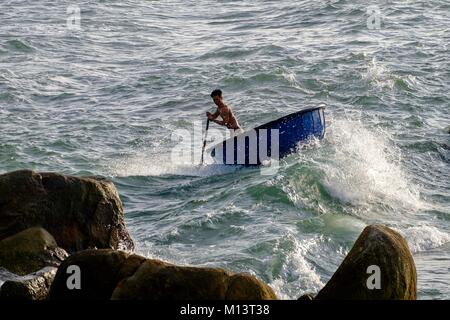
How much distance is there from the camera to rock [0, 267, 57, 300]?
10.4 m

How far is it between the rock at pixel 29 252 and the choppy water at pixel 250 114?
2.77 metres

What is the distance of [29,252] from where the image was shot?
11625mm

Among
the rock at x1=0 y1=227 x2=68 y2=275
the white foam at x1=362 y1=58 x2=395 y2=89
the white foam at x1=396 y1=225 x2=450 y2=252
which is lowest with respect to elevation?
the white foam at x1=396 y1=225 x2=450 y2=252

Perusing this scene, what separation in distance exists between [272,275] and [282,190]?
421 centimetres

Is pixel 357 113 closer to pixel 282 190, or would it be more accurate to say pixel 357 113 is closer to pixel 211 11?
pixel 282 190

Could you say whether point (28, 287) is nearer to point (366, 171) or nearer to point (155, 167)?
point (366, 171)

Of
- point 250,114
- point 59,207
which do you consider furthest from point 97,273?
point 250,114

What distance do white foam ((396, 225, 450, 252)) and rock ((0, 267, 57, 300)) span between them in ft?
19.9

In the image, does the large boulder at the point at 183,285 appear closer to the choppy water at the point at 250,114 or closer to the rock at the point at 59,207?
the rock at the point at 59,207

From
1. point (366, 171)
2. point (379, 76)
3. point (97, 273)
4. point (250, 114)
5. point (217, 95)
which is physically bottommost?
point (250, 114)

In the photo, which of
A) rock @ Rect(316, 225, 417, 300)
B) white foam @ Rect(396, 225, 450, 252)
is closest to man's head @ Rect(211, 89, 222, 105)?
white foam @ Rect(396, 225, 450, 252)

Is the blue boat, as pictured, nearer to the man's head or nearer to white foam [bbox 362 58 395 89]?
the man's head

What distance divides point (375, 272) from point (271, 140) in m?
9.38

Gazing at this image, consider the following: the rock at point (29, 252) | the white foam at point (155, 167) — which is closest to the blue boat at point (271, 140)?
the white foam at point (155, 167)
